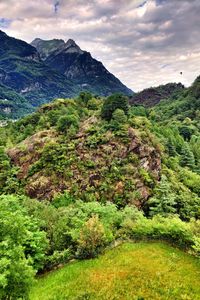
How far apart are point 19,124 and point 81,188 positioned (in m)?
30.8

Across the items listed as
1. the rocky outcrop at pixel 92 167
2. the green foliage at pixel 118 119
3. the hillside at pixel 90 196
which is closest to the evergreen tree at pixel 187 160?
the hillside at pixel 90 196

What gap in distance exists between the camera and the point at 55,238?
103ft

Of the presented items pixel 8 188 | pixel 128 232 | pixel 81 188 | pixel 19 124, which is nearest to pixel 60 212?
pixel 128 232

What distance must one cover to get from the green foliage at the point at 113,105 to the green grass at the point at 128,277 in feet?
Result: 105

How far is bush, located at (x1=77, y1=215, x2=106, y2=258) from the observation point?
29.0 meters

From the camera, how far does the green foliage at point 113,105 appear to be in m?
57.9

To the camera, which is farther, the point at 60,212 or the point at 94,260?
the point at 60,212

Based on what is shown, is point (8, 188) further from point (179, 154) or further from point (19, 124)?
point (179, 154)

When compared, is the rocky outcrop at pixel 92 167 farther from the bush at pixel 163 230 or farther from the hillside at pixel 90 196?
the bush at pixel 163 230

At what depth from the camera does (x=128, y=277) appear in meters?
24.7

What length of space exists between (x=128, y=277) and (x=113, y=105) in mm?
37617

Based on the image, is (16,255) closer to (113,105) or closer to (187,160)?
(113,105)

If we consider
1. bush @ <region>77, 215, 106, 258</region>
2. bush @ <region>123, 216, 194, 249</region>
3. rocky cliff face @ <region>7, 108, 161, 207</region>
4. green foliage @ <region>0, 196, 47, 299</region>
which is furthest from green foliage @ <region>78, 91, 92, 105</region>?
bush @ <region>77, 215, 106, 258</region>

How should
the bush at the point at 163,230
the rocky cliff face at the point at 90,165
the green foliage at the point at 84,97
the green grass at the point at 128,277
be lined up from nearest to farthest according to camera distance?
the green grass at the point at 128,277
the bush at the point at 163,230
the rocky cliff face at the point at 90,165
the green foliage at the point at 84,97
